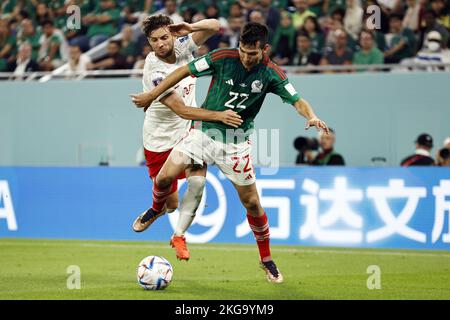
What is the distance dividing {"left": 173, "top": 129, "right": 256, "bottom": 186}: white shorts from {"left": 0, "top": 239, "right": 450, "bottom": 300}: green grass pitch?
1.18 meters

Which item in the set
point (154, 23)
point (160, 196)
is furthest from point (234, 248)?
point (154, 23)

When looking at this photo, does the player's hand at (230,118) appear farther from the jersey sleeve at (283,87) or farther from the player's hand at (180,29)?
the player's hand at (180,29)

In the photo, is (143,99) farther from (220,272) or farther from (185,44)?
(220,272)

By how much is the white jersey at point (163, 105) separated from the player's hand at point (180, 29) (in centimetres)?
67

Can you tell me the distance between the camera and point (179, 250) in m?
10.1

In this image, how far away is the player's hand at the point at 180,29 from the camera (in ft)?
33.6

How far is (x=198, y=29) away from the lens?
1064 centimetres

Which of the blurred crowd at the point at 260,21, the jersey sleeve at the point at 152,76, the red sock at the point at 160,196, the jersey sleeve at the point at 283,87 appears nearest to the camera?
the jersey sleeve at the point at 283,87

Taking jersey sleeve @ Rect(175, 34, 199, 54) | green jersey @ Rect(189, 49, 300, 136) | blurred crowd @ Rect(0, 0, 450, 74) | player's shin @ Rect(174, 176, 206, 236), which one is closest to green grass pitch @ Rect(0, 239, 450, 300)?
Result: player's shin @ Rect(174, 176, 206, 236)

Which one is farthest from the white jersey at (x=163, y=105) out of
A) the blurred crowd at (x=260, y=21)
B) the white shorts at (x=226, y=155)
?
the blurred crowd at (x=260, y=21)

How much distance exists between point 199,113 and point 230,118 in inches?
14.0

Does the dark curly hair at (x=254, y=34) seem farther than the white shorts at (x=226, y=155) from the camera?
No

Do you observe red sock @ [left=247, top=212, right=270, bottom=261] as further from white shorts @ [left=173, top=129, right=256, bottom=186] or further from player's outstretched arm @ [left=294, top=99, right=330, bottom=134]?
player's outstretched arm @ [left=294, top=99, right=330, bottom=134]
